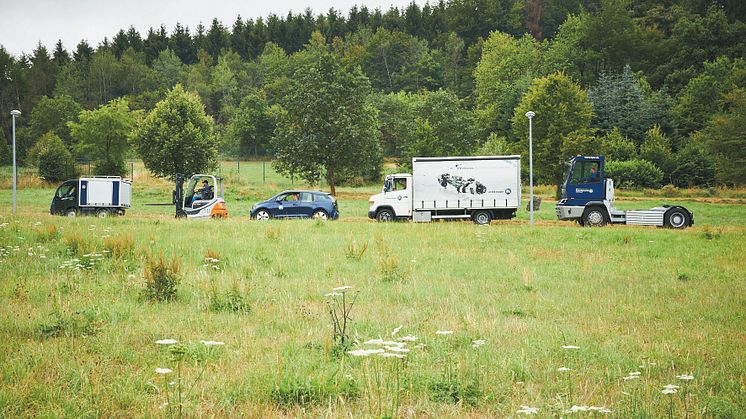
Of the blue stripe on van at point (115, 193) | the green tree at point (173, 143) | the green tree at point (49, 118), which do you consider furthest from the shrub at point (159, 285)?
the green tree at point (49, 118)

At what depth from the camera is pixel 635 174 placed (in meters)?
56.2

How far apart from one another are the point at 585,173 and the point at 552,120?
60.4ft

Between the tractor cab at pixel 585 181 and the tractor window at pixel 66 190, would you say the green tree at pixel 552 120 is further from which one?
the tractor window at pixel 66 190

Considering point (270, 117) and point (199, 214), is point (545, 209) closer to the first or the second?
point (199, 214)

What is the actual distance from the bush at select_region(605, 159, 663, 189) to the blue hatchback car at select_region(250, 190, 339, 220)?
1303 inches

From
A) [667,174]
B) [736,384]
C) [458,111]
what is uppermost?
[458,111]

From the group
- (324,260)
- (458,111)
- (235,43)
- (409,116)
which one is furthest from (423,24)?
(324,260)

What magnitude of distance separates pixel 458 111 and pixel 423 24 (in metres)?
93.1

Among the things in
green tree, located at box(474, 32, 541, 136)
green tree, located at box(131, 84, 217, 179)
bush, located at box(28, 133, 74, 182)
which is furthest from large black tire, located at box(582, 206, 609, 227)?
green tree, located at box(474, 32, 541, 136)

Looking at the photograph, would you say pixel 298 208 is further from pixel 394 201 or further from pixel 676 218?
pixel 676 218

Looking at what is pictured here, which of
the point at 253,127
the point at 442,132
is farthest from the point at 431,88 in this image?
the point at 442,132

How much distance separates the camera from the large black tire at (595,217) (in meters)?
29.1

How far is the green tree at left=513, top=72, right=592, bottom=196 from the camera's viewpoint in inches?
1789

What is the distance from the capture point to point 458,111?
6253cm
